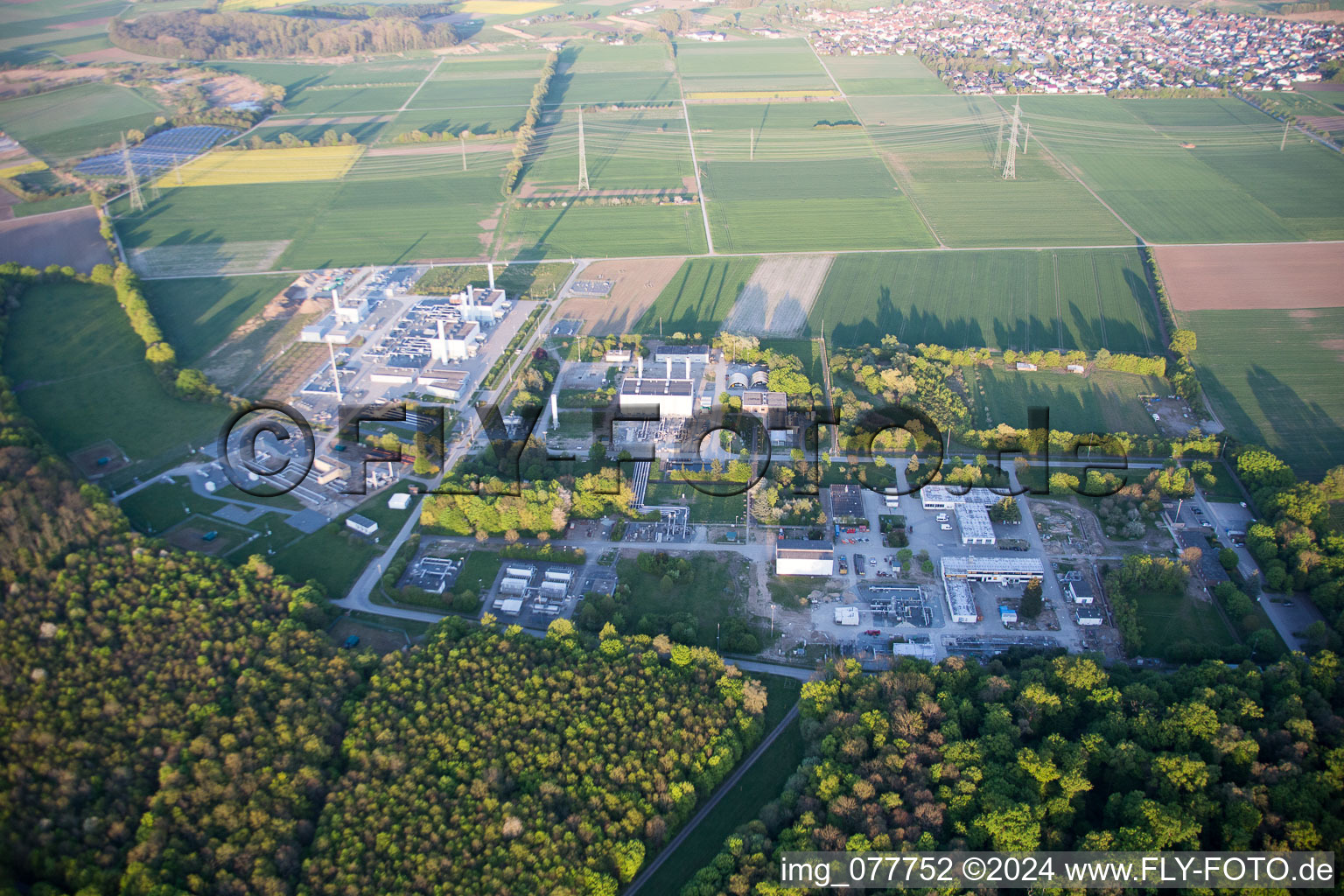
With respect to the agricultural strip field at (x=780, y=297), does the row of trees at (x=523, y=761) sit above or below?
below

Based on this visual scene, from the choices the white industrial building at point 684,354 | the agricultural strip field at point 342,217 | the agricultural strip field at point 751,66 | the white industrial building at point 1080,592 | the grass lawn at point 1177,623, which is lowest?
the grass lawn at point 1177,623

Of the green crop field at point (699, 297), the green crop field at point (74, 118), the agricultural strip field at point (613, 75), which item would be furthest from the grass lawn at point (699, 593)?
the green crop field at point (74, 118)

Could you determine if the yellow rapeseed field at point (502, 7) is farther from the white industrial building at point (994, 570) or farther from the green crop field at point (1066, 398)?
the white industrial building at point (994, 570)

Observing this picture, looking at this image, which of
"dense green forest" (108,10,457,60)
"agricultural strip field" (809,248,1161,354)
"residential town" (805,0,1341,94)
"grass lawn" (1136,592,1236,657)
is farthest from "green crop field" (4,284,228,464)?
"residential town" (805,0,1341,94)

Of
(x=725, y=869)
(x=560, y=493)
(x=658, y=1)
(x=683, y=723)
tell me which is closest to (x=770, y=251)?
(x=560, y=493)

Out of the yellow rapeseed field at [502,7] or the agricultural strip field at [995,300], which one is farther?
the yellow rapeseed field at [502,7]

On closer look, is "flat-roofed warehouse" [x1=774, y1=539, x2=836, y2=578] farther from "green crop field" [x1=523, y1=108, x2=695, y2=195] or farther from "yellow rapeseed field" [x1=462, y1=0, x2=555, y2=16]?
"yellow rapeseed field" [x1=462, y1=0, x2=555, y2=16]
